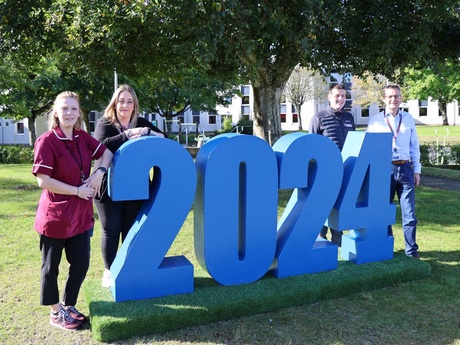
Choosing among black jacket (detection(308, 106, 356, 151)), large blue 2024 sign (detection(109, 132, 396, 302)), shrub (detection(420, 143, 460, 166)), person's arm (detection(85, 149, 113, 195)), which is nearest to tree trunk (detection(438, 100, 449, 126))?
shrub (detection(420, 143, 460, 166))

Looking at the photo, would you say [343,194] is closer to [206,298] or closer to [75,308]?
[206,298]

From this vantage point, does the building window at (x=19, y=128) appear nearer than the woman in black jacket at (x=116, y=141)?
No

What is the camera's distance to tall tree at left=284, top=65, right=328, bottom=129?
52.0 m

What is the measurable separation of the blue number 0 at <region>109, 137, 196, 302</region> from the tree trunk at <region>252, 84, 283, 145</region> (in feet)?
23.1

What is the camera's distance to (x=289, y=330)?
3643 mm

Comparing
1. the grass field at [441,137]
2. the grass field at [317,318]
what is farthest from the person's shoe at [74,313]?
the grass field at [441,137]

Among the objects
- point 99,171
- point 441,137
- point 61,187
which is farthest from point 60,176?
point 441,137

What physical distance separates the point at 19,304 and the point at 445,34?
9691mm

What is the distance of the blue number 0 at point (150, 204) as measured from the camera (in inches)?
142

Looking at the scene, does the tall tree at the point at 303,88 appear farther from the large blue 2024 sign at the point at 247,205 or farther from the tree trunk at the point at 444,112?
the large blue 2024 sign at the point at 247,205

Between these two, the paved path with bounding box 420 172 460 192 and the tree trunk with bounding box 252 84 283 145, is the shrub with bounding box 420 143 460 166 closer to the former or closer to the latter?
the paved path with bounding box 420 172 460 192

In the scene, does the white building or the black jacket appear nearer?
the black jacket

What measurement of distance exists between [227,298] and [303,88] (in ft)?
166

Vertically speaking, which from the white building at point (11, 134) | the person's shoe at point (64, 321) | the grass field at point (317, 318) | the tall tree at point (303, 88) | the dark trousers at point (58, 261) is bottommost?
the grass field at point (317, 318)
